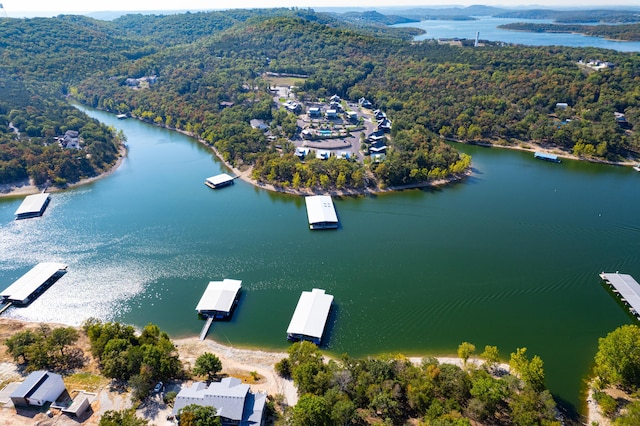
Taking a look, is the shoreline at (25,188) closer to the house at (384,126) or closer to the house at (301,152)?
the house at (301,152)

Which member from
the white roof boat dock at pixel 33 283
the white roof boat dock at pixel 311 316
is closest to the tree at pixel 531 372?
the white roof boat dock at pixel 311 316

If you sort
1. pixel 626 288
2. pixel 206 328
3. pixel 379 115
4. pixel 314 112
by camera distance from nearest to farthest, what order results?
pixel 206 328 → pixel 626 288 → pixel 379 115 → pixel 314 112

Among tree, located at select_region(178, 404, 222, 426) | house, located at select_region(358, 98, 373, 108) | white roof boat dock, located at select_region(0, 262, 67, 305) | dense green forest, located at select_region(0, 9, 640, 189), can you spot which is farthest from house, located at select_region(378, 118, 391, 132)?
tree, located at select_region(178, 404, 222, 426)

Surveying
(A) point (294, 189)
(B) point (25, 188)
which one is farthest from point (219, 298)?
(B) point (25, 188)

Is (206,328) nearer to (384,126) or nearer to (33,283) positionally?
(33,283)

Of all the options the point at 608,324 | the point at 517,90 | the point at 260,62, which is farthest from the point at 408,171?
the point at 260,62

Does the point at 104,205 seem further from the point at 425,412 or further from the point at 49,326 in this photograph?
the point at 425,412

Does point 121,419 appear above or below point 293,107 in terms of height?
below

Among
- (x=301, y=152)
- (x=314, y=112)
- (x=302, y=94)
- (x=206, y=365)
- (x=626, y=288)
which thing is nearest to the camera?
(x=206, y=365)
